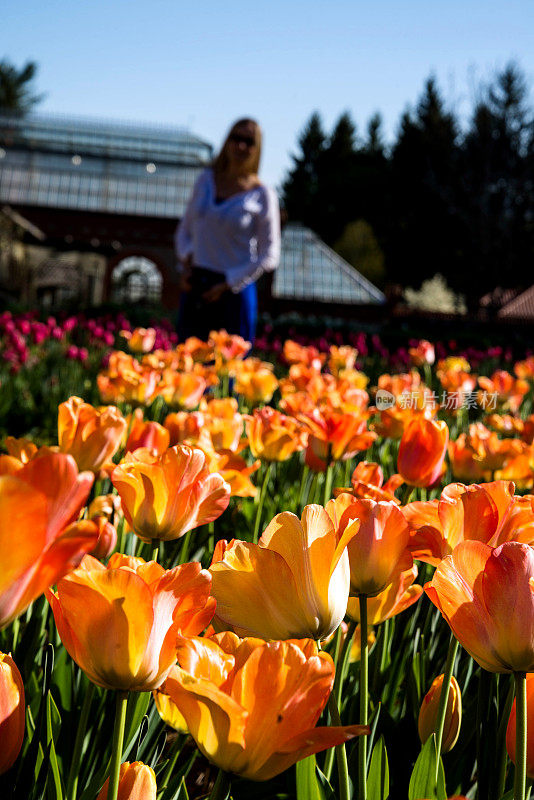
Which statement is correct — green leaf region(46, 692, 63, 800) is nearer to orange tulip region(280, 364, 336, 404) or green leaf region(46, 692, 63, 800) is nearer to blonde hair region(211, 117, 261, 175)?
orange tulip region(280, 364, 336, 404)

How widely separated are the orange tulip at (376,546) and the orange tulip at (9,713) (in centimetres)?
32

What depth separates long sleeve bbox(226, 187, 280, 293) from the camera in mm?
4211

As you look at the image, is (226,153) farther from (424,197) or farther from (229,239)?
(424,197)

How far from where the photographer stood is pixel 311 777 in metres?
0.73

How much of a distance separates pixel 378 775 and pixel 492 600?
0.31 m

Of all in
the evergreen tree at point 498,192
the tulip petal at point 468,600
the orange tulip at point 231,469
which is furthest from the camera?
the evergreen tree at point 498,192

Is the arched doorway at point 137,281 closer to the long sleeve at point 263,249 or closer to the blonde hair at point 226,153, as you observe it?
the blonde hair at point 226,153

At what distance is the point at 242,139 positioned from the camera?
4.14 m

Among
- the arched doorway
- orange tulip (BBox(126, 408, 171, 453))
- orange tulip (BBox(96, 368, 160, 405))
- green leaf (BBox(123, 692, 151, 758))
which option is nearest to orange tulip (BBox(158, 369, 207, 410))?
orange tulip (BBox(96, 368, 160, 405))

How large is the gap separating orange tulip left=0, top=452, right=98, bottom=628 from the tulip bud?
562mm

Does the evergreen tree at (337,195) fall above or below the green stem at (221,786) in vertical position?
above

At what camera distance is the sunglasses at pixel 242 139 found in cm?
413

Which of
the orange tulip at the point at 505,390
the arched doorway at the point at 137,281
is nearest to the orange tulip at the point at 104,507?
the orange tulip at the point at 505,390

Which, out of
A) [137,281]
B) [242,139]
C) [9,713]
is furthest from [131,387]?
[137,281]
